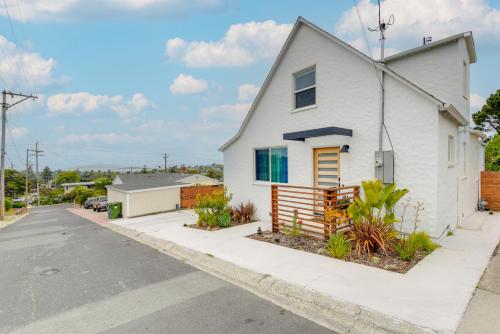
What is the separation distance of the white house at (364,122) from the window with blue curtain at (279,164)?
0.04 m

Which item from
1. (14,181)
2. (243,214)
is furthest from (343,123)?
(14,181)

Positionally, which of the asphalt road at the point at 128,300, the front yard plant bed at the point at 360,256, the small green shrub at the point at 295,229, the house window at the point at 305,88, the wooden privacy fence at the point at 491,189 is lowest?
the asphalt road at the point at 128,300

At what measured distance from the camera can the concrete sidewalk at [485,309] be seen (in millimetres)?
3154

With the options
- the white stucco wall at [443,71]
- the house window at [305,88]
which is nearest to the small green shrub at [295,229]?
the house window at [305,88]

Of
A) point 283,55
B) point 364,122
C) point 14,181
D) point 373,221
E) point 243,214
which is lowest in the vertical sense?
point 14,181

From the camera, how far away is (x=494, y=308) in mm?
3598

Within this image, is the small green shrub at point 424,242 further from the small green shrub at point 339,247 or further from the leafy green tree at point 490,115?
the leafy green tree at point 490,115

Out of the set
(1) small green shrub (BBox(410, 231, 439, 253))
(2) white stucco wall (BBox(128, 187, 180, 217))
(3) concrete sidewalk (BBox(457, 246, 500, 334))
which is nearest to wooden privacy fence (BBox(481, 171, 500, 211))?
(1) small green shrub (BBox(410, 231, 439, 253))

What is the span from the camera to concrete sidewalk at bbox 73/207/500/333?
3596mm

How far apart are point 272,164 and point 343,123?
10.9 ft

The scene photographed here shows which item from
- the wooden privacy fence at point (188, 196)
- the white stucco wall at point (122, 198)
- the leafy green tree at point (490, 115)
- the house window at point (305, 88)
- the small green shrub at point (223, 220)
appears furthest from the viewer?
the leafy green tree at point (490, 115)

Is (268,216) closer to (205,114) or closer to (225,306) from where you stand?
(225,306)

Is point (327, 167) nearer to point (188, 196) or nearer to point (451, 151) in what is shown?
point (451, 151)

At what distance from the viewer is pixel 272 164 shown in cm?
1023
